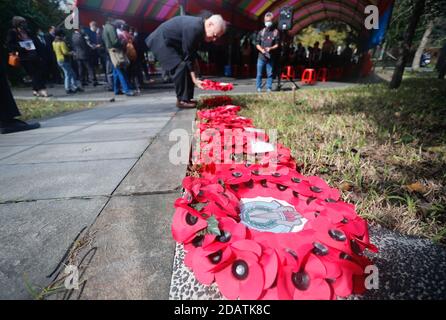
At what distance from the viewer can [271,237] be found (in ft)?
2.79

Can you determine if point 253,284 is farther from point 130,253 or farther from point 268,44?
point 268,44

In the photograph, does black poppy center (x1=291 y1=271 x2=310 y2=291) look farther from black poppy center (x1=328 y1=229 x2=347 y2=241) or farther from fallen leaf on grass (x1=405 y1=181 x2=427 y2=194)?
fallen leaf on grass (x1=405 y1=181 x2=427 y2=194)

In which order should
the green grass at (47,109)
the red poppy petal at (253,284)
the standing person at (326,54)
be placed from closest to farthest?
the red poppy petal at (253,284) < the green grass at (47,109) < the standing person at (326,54)

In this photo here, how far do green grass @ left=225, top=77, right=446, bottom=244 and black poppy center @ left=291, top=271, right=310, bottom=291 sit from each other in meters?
0.62

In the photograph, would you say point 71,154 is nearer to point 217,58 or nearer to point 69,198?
point 69,198

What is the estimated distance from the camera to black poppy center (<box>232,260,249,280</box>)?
0.70 meters

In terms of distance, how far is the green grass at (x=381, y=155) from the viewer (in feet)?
3.82

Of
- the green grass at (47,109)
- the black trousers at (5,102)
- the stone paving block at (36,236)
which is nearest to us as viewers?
the stone paving block at (36,236)

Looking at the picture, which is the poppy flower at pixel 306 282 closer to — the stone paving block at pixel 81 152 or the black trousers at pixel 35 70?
the stone paving block at pixel 81 152

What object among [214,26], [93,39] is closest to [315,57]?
[93,39]

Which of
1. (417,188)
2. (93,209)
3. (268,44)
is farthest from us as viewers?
(268,44)

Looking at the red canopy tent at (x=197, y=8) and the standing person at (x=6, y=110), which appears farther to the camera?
the red canopy tent at (x=197, y=8)

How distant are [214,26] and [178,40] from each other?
0.68m

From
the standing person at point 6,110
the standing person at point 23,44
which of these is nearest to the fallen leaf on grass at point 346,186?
the standing person at point 6,110
